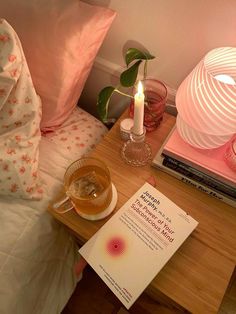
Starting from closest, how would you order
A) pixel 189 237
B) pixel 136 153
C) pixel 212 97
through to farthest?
pixel 212 97 → pixel 189 237 → pixel 136 153

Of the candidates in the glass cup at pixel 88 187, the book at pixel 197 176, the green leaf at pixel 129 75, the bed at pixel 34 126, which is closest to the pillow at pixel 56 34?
the bed at pixel 34 126

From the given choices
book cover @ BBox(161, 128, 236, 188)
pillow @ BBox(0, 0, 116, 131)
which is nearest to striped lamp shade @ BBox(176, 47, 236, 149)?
book cover @ BBox(161, 128, 236, 188)

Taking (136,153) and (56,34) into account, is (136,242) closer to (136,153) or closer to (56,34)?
(136,153)

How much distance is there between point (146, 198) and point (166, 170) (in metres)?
0.10

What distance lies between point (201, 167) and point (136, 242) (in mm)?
237

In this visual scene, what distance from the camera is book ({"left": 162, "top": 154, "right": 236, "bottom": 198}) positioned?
0.71 meters

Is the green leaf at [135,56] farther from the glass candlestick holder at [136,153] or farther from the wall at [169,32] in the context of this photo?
the glass candlestick holder at [136,153]

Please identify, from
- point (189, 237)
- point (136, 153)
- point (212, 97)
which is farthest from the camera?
point (136, 153)

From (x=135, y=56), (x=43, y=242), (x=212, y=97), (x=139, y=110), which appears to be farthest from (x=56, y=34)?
(x=43, y=242)

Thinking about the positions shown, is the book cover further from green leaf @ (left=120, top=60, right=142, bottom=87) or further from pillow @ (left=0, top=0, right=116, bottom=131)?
pillow @ (left=0, top=0, right=116, bottom=131)

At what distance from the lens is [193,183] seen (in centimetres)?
76

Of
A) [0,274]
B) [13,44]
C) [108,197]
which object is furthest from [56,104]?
[0,274]

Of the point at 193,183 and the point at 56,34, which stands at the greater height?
the point at 56,34

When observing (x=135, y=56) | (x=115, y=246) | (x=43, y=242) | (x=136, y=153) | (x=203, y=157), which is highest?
(x=135, y=56)
